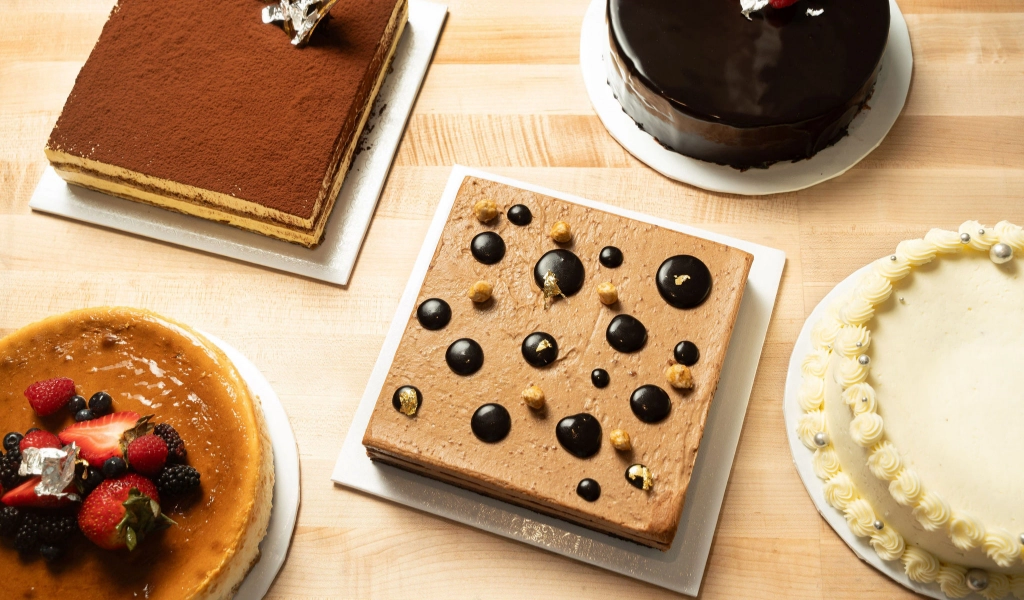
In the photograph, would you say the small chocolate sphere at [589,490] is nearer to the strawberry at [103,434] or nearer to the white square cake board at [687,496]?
the white square cake board at [687,496]

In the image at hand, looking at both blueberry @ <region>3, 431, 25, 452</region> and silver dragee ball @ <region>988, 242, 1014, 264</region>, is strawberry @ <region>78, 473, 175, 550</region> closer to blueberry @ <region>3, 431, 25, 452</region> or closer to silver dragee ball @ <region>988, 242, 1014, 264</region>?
blueberry @ <region>3, 431, 25, 452</region>

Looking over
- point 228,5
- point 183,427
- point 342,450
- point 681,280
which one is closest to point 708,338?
point 681,280

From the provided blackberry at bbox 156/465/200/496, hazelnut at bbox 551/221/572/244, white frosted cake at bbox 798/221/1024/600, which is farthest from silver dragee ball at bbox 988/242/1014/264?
blackberry at bbox 156/465/200/496

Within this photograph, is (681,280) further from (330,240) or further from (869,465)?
(330,240)

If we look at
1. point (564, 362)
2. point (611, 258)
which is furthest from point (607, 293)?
point (564, 362)

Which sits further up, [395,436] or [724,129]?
[724,129]

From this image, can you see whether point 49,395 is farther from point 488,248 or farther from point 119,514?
point 488,248
